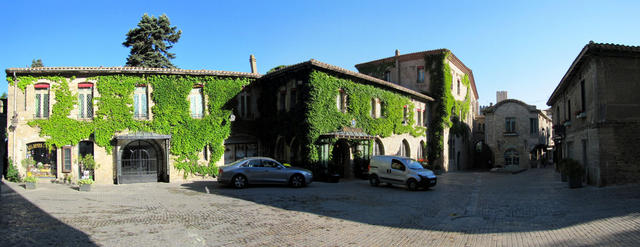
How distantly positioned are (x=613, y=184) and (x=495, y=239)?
405 inches

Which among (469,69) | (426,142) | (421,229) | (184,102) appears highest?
(469,69)

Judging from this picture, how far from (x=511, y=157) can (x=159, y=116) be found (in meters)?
32.4

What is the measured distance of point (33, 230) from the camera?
26.3 ft

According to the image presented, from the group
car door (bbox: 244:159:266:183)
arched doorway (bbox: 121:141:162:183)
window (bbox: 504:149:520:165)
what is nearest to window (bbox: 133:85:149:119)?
arched doorway (bbox: 121:141:162:183)

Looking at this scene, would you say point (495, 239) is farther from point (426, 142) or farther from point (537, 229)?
point (426, 142)

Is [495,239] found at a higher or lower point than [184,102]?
lower

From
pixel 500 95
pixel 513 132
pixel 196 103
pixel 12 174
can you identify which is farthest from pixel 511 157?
pixel 12 174

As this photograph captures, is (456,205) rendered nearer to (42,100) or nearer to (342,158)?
(342,158)

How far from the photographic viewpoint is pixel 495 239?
8.07 metres

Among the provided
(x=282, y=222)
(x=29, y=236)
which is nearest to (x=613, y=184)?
(x=282, y=222)

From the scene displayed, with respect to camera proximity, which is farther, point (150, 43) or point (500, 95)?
point (500, 95)

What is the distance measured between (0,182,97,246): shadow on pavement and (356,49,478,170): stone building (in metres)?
26.1

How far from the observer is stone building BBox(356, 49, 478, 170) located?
30.8 meters

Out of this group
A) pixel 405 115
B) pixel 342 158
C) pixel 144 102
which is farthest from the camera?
pixel 405 115
